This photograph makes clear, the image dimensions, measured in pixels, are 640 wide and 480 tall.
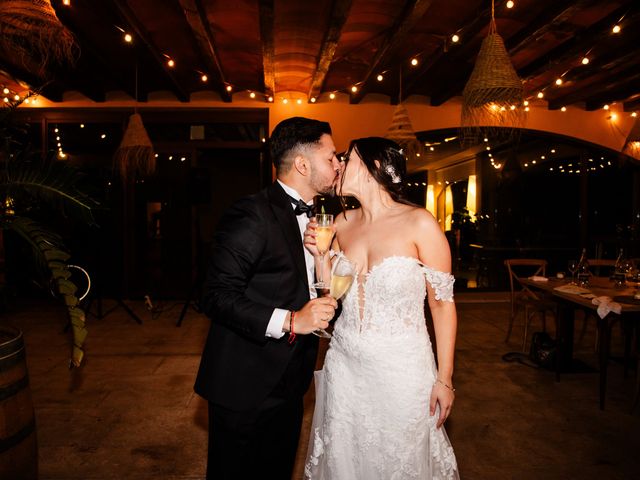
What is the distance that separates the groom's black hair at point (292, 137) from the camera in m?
1.81

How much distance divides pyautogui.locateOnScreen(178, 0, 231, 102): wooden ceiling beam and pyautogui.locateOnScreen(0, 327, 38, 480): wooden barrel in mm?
3099

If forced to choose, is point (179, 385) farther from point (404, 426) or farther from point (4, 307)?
point (4, 307)

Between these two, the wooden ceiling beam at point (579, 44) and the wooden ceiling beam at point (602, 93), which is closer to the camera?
the wooden ceiling beam at point (579, 44)

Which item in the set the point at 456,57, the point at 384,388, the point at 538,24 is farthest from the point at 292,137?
the point at 456,57

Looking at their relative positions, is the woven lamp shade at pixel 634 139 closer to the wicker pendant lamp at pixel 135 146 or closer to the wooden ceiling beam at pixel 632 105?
the wooden ceiling beam at pixel 632 105

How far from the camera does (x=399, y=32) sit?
4359 mm

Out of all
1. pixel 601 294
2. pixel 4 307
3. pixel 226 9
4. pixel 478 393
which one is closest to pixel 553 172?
pixel 601 294

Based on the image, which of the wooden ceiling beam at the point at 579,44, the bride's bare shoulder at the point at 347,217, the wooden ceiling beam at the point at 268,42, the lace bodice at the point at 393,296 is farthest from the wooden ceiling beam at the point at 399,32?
the lace bodice at the point at 393,296

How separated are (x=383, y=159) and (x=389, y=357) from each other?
82 cm

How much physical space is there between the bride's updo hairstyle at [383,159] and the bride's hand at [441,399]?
851mm

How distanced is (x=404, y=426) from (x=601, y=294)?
2921 millimetres

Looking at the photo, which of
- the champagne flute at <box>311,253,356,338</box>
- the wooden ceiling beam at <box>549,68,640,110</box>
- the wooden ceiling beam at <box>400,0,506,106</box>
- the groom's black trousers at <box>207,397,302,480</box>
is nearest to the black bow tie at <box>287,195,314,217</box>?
the champagne flute at <box>311,253,356,338</box>

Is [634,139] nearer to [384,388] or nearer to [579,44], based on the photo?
[579,44]

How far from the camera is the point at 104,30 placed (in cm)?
495
